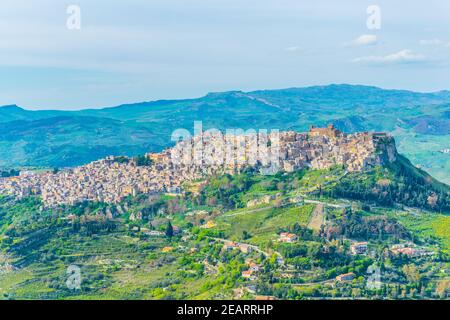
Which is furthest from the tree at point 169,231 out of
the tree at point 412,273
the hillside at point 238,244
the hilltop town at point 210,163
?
the tree at point 412,273

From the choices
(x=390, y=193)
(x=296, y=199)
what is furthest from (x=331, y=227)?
(x=390, y=193)

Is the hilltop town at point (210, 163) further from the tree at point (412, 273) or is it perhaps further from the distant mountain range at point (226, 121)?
the distant mountain range at point (226, 121)

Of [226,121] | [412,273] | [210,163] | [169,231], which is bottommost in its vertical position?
[412,273]

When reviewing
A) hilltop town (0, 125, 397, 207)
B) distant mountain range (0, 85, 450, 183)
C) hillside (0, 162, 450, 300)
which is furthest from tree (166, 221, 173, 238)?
distant mountain range (0, 85, 450, 183)

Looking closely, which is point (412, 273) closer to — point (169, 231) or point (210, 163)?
point (169, 231)

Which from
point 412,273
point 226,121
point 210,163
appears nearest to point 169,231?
point 210,163

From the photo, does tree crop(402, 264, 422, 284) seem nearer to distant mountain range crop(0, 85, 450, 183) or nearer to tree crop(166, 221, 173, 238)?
tree crop(166, 221, 173, 238)

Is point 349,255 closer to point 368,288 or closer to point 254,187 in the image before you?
point 368,288

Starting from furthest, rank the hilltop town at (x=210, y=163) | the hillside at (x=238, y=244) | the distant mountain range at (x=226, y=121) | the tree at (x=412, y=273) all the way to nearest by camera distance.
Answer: the distant mountain range at (x=226, y=121) < the hilltop town at (x=210, y=163) < the tree at (x=412, y=273) < the hillside at (x=238, y=244)
